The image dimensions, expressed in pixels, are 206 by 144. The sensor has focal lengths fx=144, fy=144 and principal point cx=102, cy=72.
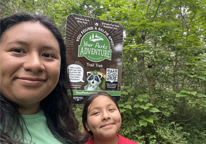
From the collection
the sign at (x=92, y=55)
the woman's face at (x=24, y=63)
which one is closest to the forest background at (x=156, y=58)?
the sign at (x=92, y=55)

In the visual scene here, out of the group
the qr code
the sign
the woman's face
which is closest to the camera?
the woman's face

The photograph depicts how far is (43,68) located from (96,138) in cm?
86

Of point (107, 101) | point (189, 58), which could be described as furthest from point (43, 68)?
point (189, 58)

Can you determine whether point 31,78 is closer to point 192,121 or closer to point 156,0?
point 156,0

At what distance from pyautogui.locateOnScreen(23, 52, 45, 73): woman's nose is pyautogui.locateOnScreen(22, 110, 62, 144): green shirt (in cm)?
36

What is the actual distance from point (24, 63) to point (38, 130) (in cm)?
47

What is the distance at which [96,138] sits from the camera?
1.33 metres

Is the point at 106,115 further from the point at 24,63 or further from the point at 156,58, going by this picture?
the point at 156,58

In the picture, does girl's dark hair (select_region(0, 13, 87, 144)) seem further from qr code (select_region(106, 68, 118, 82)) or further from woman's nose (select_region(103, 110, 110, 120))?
qr code (select_region(106, 68, 118, 82))

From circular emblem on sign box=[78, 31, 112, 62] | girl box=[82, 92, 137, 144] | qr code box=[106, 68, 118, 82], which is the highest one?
circular emblem on sign box=[78, 31, 112, 62]

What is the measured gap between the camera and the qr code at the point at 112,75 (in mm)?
2205

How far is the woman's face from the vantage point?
29.6 inches

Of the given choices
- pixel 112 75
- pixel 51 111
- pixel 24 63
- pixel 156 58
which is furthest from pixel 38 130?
pixel 156 58

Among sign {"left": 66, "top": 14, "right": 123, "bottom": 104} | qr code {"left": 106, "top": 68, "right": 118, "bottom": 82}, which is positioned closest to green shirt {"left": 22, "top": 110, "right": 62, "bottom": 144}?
sign {"left": 66, "top": 14, "right": 123, "bottom": 104}
